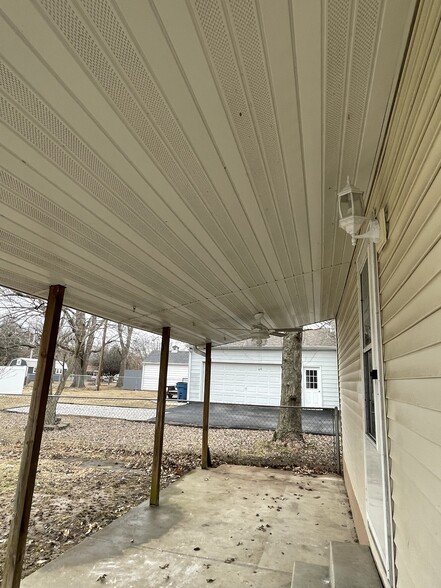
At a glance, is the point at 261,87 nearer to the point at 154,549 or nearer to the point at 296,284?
the point at 296,284

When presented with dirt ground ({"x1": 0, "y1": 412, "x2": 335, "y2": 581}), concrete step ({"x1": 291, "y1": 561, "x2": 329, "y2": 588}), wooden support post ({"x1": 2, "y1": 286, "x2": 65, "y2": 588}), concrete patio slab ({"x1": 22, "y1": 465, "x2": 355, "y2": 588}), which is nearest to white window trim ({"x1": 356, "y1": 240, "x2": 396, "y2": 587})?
concrete step ({"x1": 291, "y1": 561, "x2": 329, "y2": 588})

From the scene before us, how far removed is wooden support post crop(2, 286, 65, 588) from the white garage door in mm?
12205

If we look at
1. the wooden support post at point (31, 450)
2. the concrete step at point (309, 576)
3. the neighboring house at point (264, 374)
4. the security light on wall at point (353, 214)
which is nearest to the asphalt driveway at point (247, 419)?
the neighboring house at point (264, 374)

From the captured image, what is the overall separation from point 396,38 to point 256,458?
725cm

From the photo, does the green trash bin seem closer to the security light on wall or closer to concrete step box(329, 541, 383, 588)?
concrete step box(329, 541, 383, 588)

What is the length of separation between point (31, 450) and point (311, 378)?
12923 millimetres

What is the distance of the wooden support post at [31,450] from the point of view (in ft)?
8.59

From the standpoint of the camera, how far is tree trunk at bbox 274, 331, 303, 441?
328 inches

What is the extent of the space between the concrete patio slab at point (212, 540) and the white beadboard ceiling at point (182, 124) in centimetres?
255

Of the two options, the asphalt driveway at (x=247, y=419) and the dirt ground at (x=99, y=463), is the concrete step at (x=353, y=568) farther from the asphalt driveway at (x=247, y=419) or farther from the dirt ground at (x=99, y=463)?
the asphalt driveway at (x=247, y=419)

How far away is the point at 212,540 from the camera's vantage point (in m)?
3.64

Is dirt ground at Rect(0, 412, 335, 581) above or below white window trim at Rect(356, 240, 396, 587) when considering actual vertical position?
below

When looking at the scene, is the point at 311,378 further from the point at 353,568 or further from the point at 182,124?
the point at 182,124

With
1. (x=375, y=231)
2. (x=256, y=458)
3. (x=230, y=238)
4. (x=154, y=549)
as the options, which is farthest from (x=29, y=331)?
(x=375, y=231)
